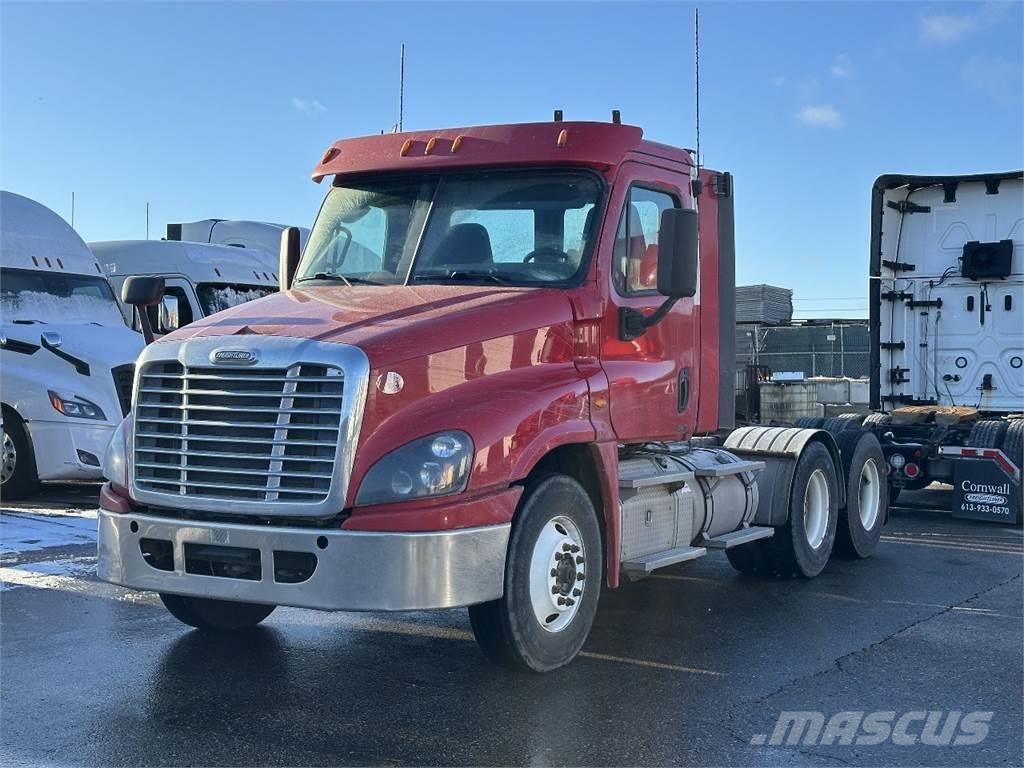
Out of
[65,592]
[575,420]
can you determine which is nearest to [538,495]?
[575,420]

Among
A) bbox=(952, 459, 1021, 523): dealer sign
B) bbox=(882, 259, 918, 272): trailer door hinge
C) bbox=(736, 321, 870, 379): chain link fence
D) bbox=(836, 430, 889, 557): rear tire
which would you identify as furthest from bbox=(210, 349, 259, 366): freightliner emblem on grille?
bbox=(736, 321, 870, 379): chain link fence

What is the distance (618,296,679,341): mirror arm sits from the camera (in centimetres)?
666

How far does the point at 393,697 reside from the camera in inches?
221

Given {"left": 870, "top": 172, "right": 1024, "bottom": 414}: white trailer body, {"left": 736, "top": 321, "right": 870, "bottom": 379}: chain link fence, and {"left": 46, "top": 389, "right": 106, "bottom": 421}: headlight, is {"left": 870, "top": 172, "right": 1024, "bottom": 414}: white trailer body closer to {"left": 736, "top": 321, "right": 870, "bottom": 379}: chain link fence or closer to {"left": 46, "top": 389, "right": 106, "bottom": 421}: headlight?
{"left": 46, "top": 389, "right": 106, "bottom": 421}: headlight

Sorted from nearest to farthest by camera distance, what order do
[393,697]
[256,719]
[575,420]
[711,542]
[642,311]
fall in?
[256,719], [393,697], [575,420], [642,311], [711,542]

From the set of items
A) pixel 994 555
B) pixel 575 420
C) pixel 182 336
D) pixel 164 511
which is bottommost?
pixel 994 555

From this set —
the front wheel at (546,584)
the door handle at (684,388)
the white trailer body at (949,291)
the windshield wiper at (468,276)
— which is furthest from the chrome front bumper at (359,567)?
the white trailer body at (949,291)

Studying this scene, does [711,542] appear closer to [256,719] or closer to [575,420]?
[575,420]

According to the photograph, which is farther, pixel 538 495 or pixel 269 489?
pixel 538 495

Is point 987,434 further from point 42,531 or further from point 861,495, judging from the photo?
point 42,531

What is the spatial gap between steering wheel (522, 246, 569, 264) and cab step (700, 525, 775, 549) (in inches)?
95.6

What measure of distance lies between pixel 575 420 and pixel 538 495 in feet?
1.68

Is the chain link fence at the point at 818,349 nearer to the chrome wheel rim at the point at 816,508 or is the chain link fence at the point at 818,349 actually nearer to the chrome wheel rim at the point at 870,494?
the chrome wheel rim at the point at 870,494

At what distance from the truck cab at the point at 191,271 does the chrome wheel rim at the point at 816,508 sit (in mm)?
9201
